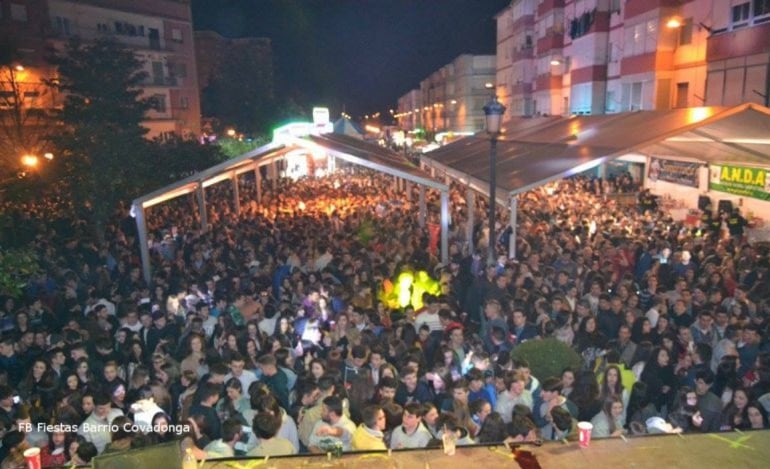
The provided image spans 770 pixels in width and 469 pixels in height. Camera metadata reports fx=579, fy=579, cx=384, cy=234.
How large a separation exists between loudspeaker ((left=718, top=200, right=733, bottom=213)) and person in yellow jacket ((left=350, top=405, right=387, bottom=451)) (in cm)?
1437

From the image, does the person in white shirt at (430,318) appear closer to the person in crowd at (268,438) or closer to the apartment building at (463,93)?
the person in crowd at (268,438)

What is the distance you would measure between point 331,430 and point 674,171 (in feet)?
58.4

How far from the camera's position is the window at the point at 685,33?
22.4 m

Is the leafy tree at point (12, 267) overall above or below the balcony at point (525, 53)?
below

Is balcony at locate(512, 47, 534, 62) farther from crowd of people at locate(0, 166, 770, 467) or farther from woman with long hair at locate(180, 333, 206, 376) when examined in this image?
woman with long hair at locate(180, 333, 206, 376)

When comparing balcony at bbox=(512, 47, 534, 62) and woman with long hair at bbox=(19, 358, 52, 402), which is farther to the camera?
balcony at bbox=(512, 47, 534, 62)

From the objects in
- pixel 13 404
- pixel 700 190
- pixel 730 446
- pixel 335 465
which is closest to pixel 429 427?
pixel 335 465

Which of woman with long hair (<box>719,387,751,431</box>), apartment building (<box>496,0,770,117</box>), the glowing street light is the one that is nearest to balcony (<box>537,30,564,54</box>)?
apartment building (<box>496,0,770,117</box>)

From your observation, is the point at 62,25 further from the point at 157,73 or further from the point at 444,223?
the point at 444,223

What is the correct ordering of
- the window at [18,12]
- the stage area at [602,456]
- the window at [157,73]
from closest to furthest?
the stage area at [602,456] → the window at [18,12] → the window at [157,73]

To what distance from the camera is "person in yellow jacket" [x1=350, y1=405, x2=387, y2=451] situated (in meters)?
5.04

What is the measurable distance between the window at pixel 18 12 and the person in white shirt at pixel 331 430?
3470cm

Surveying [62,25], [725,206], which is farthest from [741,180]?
[62,25]

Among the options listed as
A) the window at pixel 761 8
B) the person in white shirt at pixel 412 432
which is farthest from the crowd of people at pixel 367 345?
the window at pixel 761 8
